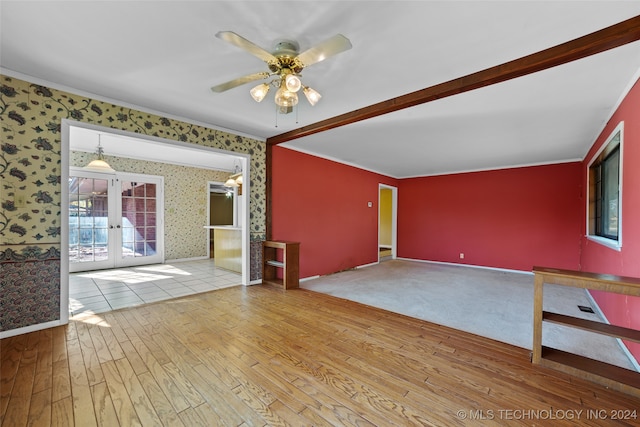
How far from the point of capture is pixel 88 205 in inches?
200

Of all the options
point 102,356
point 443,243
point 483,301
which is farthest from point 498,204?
point 102,356

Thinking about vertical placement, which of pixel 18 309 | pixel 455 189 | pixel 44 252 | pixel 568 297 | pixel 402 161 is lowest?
pixel 568 297

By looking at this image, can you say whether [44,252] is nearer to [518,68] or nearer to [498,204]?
[518,68]

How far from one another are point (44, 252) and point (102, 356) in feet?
4.28

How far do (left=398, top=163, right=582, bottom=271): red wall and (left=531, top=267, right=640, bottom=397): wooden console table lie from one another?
4130 millimetres

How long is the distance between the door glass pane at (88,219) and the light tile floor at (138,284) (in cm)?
42

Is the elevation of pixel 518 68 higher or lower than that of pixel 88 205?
higher

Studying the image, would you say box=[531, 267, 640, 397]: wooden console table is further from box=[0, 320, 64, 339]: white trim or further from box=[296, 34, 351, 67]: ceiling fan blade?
box=[0, 320, 64, 339]: white trim

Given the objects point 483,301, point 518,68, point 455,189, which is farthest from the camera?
point 455,189

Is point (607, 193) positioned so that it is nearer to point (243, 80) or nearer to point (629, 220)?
point (629, 220)

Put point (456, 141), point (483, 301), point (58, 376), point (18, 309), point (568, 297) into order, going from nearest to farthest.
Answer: point (58, 376) < point (18, 309) < point (483, 301) < point (568, 297) < point (456, 141)

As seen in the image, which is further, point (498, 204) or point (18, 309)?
point (498, 204)

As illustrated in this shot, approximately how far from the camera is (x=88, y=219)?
509 cm

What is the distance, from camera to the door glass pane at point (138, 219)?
217 inches
